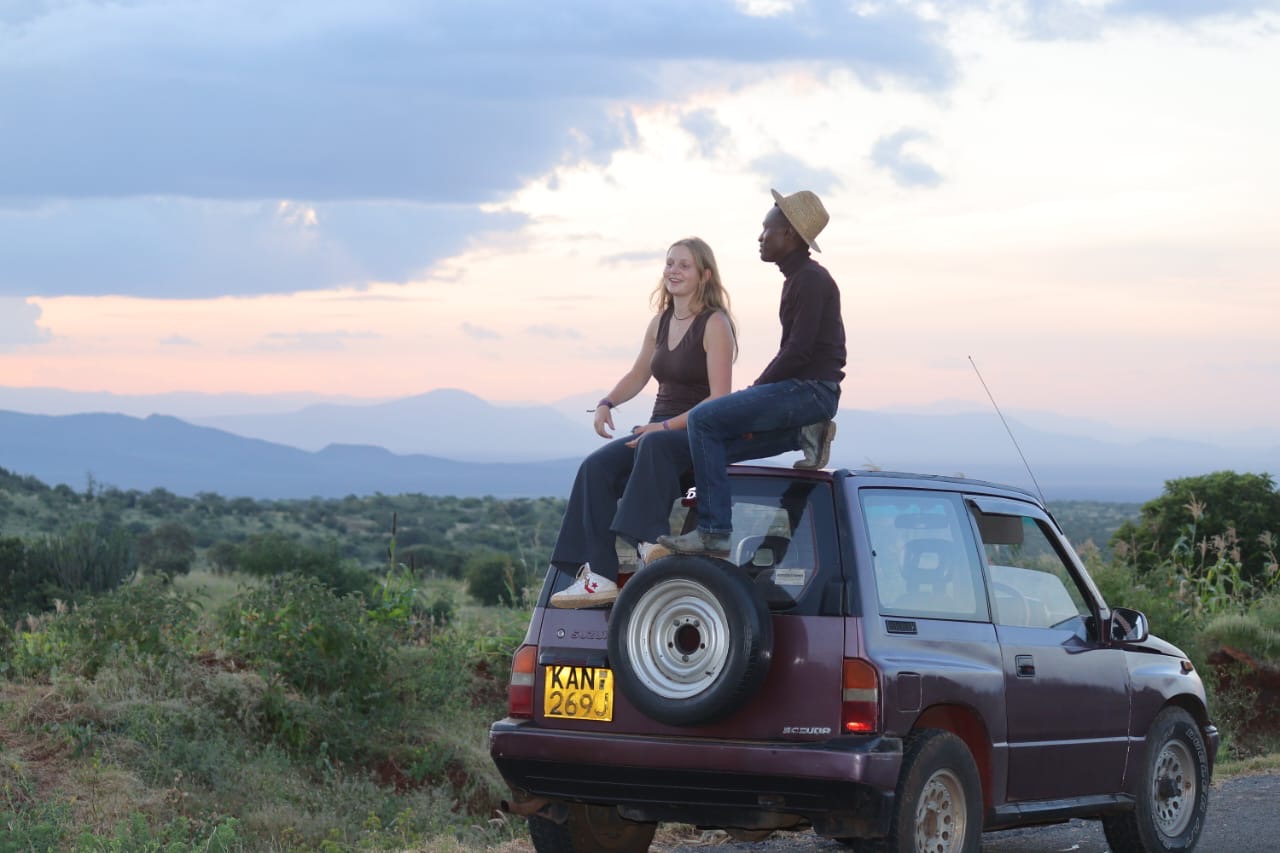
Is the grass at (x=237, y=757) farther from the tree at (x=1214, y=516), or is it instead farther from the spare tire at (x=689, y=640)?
the tree at (x=1214, y=516)

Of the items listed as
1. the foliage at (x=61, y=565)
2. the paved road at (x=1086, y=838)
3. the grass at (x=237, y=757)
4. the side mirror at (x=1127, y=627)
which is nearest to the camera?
the side mirror at (x=1127, y=627)

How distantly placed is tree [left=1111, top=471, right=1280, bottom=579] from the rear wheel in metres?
15.3

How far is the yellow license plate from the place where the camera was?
6.73 metres

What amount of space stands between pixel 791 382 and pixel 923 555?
37.8 inches

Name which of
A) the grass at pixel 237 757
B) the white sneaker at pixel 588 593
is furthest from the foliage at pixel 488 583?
the white sneaker at pixel 588 593

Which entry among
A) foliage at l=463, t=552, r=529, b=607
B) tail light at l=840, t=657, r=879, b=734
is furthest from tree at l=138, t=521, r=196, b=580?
tail light at l=840, t=657, r=879, b=734

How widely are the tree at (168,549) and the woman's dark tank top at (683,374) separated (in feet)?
83.7

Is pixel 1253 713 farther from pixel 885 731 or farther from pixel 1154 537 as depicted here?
pixel 885 731

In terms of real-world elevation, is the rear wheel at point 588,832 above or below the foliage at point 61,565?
below

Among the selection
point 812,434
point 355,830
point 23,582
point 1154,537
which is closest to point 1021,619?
point 812,434

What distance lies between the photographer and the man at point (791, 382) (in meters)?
6.92

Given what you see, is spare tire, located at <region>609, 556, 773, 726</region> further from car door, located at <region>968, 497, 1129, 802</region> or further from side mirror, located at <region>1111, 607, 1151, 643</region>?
side mirror, located at <region>1111, 607, 1151, 643</region>

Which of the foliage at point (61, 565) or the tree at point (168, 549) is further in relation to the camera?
the tree at point (168, 549)

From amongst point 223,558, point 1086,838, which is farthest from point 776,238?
point 223,558
